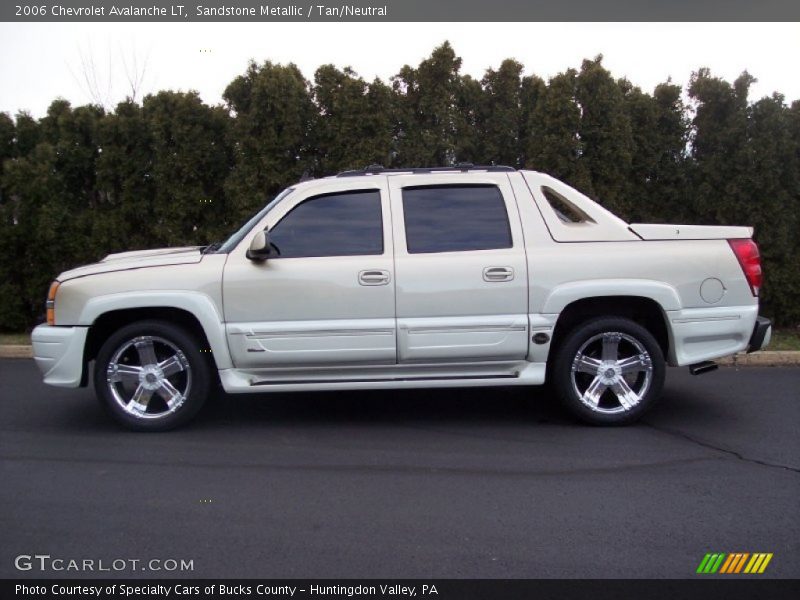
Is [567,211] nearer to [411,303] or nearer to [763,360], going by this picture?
[411,303]

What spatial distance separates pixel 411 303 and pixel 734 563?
9.12 ft

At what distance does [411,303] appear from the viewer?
18.6 ft

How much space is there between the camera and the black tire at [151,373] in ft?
18.9

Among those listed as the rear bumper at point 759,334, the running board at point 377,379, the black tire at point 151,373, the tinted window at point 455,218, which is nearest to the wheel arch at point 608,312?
the running board at point 377,379

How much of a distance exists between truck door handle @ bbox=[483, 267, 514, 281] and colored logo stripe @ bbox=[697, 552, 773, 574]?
2.48 m

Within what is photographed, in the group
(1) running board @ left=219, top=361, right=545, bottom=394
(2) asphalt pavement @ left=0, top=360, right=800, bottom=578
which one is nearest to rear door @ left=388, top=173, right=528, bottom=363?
(1) running board @ left=219, top=361, right=545, bottom=394

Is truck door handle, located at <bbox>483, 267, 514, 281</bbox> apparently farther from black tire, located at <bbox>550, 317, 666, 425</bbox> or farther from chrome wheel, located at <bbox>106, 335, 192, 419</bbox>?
chrome wheel, located at <bbox>106, 335, 192, 419</bbox>

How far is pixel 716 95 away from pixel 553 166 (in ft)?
7.15

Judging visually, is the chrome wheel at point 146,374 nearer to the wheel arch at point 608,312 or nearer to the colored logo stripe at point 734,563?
the wheel arch at point 608,312

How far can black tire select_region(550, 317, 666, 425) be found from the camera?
5824mm

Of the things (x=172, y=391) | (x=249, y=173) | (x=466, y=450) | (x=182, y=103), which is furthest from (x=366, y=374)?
(x=182, y=103)

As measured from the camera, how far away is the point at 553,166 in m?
10.1
